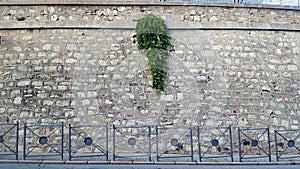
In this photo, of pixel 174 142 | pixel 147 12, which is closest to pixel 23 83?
pixel 147 12

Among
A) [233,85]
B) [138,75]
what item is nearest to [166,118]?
[138,75]

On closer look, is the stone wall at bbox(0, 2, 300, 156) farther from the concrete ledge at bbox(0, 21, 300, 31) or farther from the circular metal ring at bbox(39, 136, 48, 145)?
the circular metal ring at bbox(39, 136, 48, 145)

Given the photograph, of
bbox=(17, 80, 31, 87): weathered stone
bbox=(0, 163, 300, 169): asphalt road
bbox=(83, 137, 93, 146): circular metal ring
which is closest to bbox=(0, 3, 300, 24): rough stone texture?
bbox=(17, 80, 31, 87): weathered stone

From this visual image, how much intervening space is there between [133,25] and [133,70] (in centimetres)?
133

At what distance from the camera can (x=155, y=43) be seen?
9336 millimetres

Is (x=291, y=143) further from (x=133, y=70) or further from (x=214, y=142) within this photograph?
(x=133, y=70)

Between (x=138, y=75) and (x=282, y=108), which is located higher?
(x=138, y=75)

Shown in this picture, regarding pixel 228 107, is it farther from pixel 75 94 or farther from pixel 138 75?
pixel 75 94

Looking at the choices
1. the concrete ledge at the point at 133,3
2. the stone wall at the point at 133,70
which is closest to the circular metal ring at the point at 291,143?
the stone wall at the point at 133,70

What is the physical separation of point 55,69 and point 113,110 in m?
2.00

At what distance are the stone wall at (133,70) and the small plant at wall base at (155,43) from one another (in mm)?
219

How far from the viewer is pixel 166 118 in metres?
8.98

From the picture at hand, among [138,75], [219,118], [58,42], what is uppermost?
[58,42]

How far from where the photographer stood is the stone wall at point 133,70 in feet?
29.3
